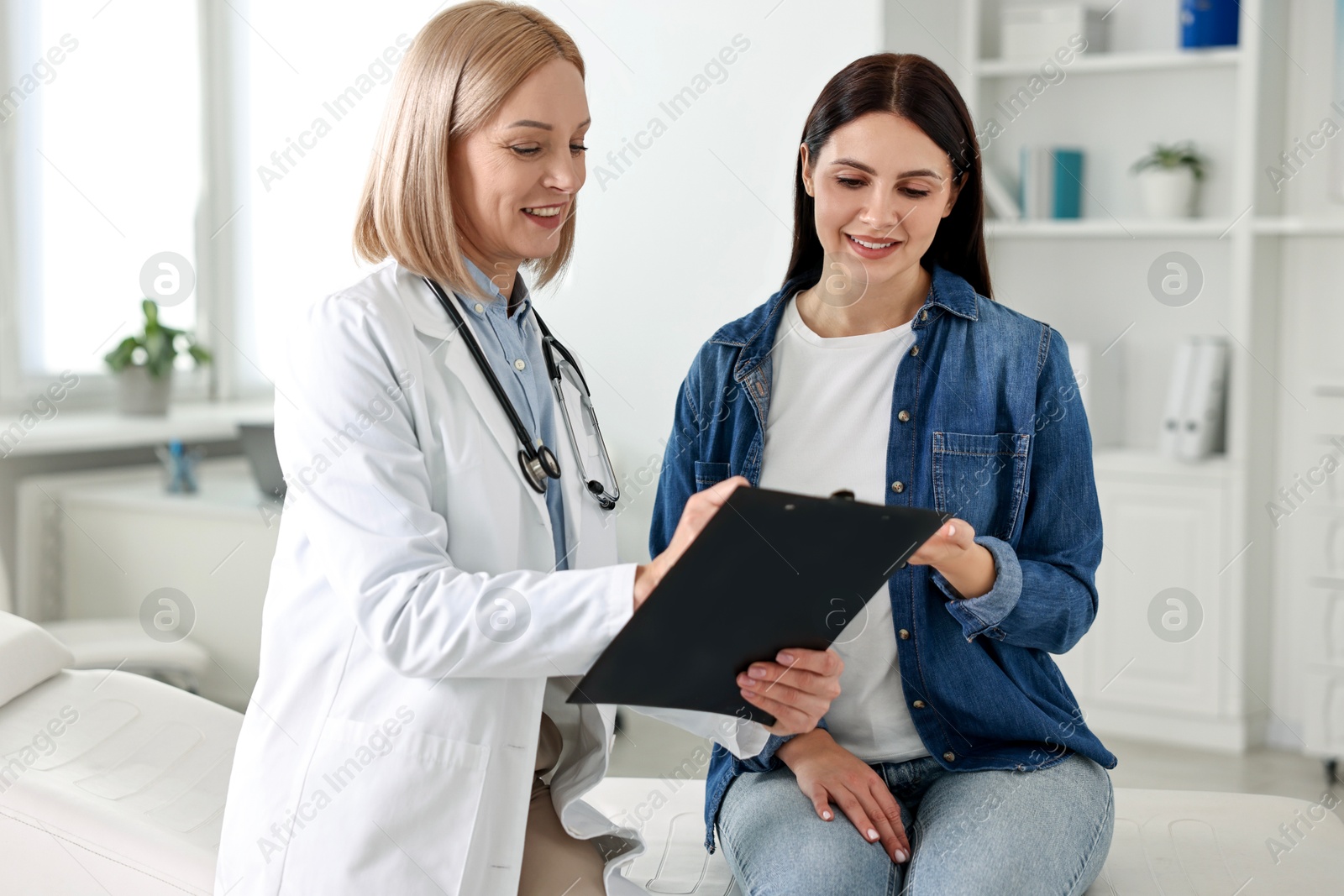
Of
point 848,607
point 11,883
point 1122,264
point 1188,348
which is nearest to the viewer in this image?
point 848,607

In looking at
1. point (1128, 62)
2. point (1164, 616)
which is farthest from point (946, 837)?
point (1128, 62)

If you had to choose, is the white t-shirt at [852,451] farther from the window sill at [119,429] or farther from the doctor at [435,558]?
the window sill at [119,429]

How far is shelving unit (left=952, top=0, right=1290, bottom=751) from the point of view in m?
3.21

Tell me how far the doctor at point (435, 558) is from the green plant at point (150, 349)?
9.34 feet

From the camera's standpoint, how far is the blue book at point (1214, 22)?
321 cm

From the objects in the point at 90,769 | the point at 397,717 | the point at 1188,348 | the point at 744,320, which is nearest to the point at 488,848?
the point at 397,717

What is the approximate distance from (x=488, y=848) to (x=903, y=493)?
1.97 feet

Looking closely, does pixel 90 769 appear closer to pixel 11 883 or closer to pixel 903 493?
pixel 11 883

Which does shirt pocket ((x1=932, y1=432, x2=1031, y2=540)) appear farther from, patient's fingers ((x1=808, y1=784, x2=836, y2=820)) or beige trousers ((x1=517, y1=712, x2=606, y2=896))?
beige trousers ((x1=517, y1=712, x2=606, y2=896))

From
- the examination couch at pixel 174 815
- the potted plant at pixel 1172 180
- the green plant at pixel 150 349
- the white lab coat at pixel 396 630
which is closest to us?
the white lab coat at pixel 396 630

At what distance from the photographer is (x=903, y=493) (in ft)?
4.36

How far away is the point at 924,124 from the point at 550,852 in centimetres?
91

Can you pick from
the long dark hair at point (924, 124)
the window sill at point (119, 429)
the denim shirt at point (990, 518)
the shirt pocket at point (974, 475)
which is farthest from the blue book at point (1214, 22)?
the window sill at point (119, 429)

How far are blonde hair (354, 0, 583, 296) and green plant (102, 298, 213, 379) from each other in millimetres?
2875
